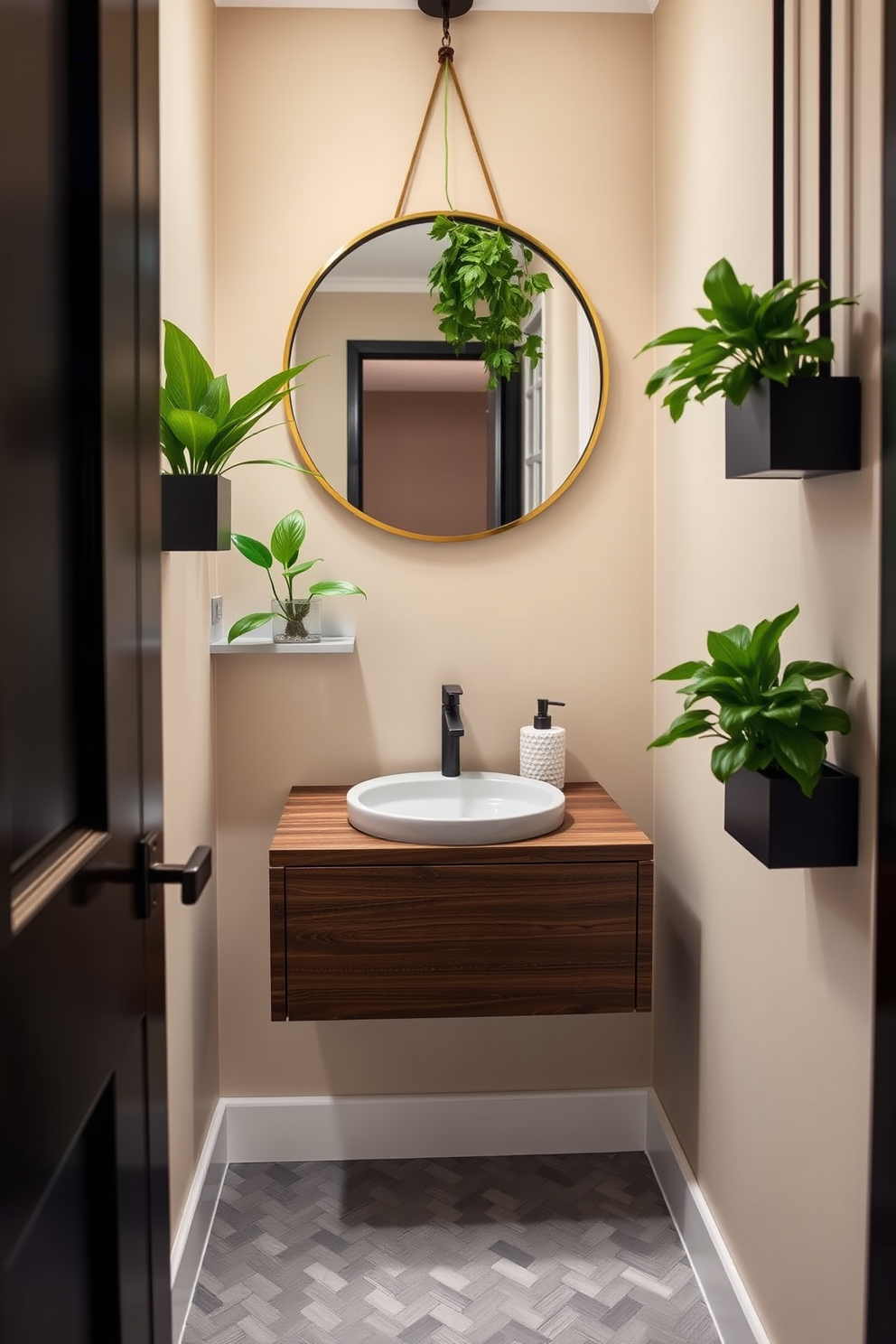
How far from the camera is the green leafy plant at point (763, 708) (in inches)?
48.9

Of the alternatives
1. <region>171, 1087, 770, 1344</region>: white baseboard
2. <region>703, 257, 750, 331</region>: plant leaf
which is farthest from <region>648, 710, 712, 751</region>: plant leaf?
<region>171, 1087, 770, 1344</region>: white baseboard

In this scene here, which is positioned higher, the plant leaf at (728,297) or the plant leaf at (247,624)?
the plant leaf at (728,297)

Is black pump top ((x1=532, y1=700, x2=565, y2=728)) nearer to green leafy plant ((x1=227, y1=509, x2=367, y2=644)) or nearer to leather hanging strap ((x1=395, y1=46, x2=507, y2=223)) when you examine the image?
green leafy plant ((x1=227, y1=509, x2=367, y2=644))

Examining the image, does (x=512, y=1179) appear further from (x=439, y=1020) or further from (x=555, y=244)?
(x=555, y=244)

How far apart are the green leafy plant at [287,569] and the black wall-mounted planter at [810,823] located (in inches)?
43.1

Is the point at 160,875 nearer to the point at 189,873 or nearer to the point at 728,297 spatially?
the point at 189,873

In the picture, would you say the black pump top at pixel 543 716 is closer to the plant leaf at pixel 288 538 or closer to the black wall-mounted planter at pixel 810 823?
the plant leaf at pixel 288 538

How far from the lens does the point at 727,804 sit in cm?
144

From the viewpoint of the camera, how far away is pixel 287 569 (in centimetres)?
224

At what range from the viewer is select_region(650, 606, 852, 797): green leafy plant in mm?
1242

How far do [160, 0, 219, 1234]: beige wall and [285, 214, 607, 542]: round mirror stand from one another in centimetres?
27

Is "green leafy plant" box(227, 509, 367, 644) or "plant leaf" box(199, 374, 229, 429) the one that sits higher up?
"plant leaf" box(199, 374, 229, 429)

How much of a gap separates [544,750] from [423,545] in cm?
50

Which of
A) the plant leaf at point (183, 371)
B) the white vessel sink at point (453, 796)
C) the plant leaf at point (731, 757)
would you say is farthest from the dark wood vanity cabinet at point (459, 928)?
the plant leaf at point (183, 371)
